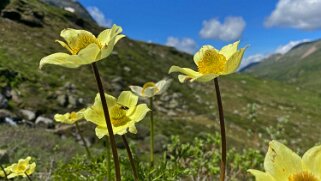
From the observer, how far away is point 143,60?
8494 centimetres

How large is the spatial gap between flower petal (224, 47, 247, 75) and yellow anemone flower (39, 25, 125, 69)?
718mm

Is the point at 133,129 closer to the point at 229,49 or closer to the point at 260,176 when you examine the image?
the point at 229,49

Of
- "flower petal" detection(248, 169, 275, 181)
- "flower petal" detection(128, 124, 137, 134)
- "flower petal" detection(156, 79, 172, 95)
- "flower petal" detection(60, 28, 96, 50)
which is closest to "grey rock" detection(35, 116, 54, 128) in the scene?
"flower petal" detection(156, 79, 172, 95)

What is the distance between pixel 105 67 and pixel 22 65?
74.8 feet

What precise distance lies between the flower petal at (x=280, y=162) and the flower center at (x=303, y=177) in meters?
0.04

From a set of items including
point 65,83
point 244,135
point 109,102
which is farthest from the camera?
point 244,135

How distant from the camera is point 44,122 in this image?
25.1m

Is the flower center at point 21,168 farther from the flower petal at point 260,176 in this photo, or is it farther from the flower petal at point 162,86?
the flower petal at point 260,176

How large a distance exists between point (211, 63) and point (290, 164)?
40.7 inches

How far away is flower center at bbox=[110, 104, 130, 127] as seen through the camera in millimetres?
3658

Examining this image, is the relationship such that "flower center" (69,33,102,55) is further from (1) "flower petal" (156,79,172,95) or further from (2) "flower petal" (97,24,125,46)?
(1) "flower petal" (156,79,172,95)

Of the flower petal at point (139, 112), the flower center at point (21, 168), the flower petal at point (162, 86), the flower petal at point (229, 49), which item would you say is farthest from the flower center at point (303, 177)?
the flower center at point (21, 168)

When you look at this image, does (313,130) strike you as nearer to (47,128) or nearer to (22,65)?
(22,65)

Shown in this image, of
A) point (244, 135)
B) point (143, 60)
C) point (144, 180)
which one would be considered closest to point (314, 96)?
point (143, 60)
